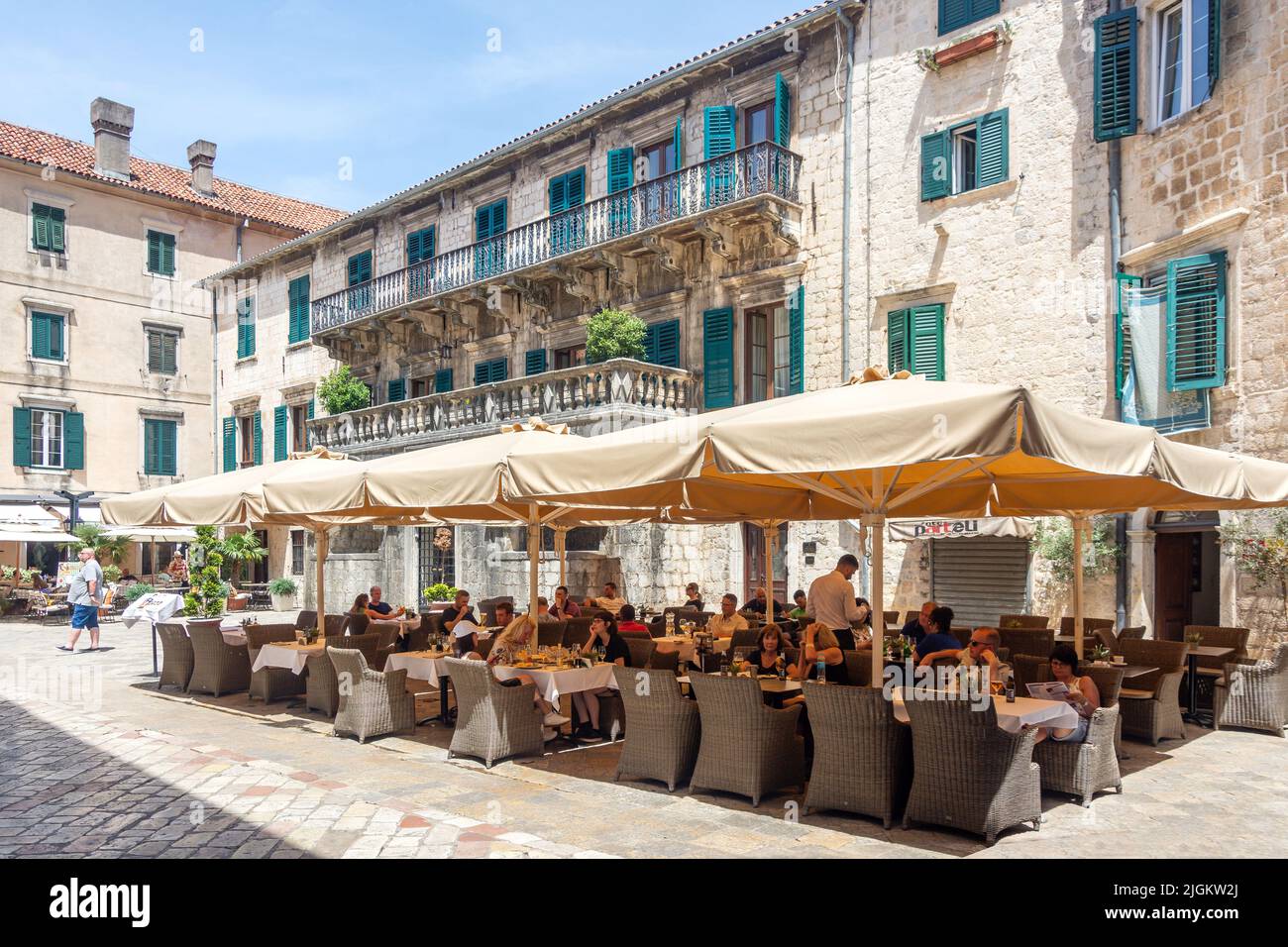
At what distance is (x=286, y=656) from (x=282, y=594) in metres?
16.5

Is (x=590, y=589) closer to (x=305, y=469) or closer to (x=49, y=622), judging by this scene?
(x=305, y=469)

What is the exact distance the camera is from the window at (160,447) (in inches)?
1273

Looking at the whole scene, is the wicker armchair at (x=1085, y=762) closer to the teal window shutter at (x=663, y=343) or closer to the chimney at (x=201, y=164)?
the teal window shutter at (x=663, y=343)

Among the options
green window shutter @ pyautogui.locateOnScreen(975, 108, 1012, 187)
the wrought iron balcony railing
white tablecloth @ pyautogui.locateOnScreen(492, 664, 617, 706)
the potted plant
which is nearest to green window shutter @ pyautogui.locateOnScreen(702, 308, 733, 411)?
the wrought iron balcony railing

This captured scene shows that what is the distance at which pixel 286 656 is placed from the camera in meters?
10.6

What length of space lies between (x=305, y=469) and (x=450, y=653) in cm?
260

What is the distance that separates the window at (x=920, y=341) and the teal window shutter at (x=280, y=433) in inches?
783

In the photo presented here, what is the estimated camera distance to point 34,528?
23969 millimetres

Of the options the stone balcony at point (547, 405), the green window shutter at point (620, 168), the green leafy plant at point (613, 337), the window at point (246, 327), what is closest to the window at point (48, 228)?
the window at point (246, 327)

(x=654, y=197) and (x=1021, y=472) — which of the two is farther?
(x=654, y=197)

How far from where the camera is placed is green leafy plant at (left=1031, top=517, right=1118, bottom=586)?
44.3 feet

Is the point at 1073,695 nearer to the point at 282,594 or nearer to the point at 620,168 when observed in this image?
the point at 620,168
